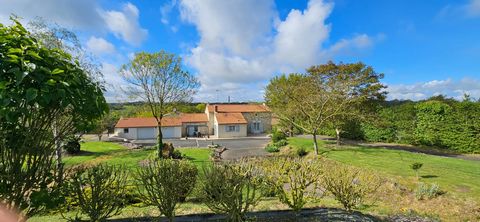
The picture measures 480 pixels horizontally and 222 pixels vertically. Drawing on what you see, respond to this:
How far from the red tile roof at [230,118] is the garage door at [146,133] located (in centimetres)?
1120

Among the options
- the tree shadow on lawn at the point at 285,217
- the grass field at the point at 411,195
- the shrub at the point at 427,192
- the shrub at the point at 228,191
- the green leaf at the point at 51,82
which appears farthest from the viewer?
the shrub at the point at 427,192

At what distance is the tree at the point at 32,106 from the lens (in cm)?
257

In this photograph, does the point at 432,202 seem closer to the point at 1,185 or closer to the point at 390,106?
the point at 1,185

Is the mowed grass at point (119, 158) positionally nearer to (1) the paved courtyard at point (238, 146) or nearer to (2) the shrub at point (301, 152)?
(1) the paved courtyard at point (238, 146)

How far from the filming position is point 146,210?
7430 millimetres

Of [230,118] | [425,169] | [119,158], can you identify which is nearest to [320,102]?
[425,169]

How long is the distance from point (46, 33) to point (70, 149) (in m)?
11.6

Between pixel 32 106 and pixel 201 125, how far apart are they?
43543mm

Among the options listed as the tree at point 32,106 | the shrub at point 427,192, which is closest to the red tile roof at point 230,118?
the shrub at point 427,192

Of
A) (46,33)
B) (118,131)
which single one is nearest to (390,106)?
(46,33)

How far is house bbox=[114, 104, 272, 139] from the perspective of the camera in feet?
139

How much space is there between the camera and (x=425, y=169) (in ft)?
48.5

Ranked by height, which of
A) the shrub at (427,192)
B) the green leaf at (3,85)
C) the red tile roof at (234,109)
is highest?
the red tile roof at (234,109)

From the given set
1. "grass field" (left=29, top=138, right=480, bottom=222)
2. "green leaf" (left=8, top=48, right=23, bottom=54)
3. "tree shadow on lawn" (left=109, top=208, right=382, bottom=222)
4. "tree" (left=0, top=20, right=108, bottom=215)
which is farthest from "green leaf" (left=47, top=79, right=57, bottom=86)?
"tree shadow on lawn" (left=109, top=208, right=382, bottom=222)
